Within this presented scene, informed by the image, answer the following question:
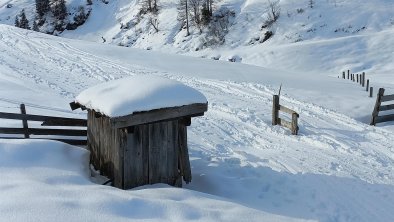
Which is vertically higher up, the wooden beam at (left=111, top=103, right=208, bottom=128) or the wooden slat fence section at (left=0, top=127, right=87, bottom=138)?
the wooden beam at (left=111, top=103, right=208, bottom=128)

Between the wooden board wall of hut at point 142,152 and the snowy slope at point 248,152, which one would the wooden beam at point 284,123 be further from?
the wooden board wall of hut at point 142,152

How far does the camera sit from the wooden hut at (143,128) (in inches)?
297

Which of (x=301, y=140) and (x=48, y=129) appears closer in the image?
(x=48, y=129)

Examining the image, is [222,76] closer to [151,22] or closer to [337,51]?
[337,51]

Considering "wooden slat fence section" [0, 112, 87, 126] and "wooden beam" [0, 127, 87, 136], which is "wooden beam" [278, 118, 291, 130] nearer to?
"wooden beam" [0, 127, 87, 136]

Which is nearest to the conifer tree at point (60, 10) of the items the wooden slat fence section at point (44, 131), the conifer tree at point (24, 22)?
the conifer tree at point (24, 22)

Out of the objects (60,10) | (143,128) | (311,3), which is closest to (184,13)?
(311,3)

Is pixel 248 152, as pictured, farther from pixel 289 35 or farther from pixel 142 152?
pixel 289 35

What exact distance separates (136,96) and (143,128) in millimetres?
632

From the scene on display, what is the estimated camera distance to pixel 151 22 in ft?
172

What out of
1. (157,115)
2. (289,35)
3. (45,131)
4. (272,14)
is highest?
(157,115)

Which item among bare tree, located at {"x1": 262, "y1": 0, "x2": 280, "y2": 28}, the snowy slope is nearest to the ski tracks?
the snowy slope

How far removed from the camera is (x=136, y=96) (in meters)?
7.61

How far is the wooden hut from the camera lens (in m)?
7.55
